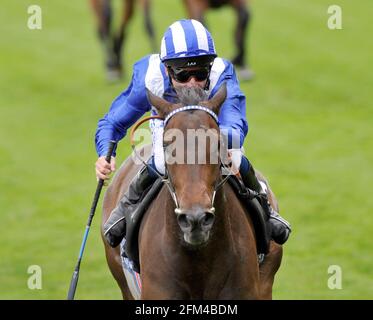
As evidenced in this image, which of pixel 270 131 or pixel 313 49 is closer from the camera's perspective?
pixel 270 131

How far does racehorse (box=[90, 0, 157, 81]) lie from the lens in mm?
15367

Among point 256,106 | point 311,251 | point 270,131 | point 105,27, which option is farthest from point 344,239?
point 105,27

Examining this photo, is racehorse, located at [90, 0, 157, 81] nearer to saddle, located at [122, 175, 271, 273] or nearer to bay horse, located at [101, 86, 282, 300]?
saddle, located at [122, 175, 271, 273]

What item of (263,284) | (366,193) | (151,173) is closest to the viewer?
(151,173)

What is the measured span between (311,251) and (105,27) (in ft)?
21.4

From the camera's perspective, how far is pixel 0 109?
15.4m

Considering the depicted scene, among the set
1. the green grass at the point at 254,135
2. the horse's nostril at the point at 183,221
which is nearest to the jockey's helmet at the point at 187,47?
the horse's nostril at the point at 183,221

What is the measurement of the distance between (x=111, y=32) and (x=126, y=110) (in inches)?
394

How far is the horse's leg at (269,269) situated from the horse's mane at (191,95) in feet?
4.80

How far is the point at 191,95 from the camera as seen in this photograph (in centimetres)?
507

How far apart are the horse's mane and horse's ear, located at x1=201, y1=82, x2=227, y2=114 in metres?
0.04

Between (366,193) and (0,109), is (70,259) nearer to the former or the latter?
(366,193)

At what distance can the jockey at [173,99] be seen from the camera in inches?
217

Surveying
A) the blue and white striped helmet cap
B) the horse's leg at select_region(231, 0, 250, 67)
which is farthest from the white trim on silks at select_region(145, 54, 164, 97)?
the horse's leg at select_region(231, 0, 250, 67)
